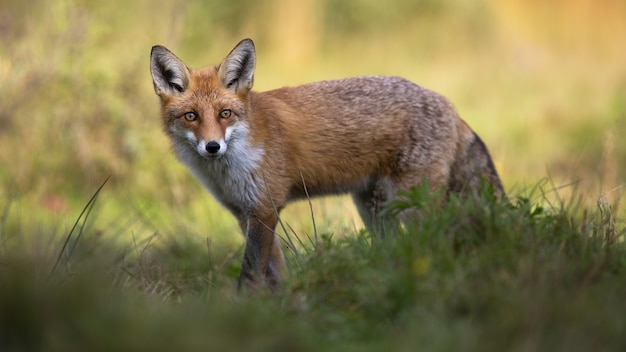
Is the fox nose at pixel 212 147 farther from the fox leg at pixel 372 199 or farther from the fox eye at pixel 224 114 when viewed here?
the fox leg at pixel 372 199

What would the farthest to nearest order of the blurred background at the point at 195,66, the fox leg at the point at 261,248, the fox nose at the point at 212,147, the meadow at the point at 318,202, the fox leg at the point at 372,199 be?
the blurred background at the point at 195,66 < the fox leg at the point at 372,199 < the fox leg at the point at 261,248 < the fox nose at the point at 212,147 < the meadow at the point at 318,202

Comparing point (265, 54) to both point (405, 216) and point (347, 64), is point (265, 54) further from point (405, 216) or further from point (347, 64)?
point (405, 216)

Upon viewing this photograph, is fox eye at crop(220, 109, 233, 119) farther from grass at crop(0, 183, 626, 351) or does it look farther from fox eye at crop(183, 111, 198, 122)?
grass at crop(0, 183, 626, 351)

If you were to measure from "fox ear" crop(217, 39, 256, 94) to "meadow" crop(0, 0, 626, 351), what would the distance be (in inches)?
41.4

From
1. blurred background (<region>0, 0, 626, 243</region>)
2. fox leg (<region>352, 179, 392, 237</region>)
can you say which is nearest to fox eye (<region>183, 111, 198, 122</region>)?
blurred background (<region>0, 0, 626, 243</region>)

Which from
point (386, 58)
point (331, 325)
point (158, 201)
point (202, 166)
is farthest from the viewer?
point (386, 58)

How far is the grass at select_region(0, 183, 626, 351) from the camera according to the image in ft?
8.37

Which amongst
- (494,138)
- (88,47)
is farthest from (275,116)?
(494,138)

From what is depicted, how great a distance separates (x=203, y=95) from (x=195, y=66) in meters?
4.44

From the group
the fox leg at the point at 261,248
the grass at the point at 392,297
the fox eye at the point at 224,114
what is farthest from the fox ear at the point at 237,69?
the grass at the point at 392,297

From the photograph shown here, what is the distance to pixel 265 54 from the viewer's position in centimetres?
1557

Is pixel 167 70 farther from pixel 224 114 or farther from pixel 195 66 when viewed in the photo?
pixel 195 66

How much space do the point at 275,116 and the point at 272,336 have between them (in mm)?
2544

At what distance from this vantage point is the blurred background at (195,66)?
7539 mm
